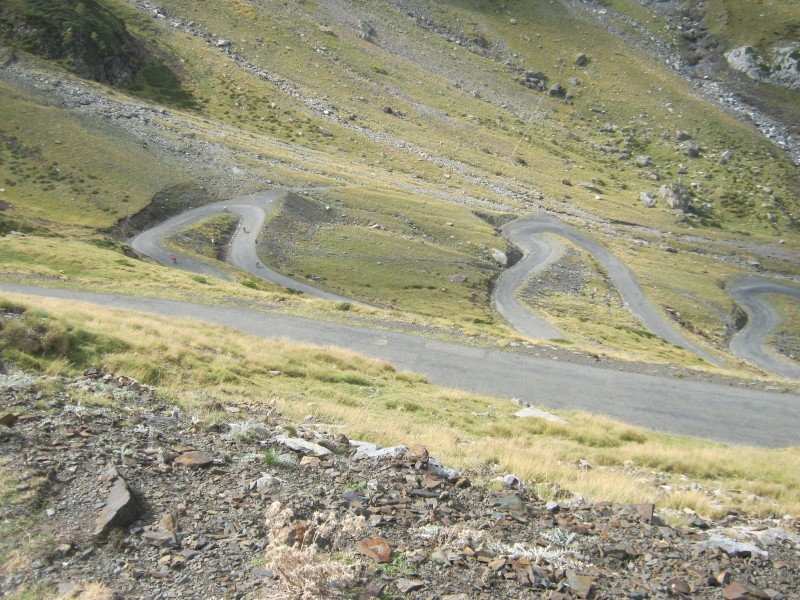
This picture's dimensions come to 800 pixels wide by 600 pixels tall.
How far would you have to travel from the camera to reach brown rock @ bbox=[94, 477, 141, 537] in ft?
21.2

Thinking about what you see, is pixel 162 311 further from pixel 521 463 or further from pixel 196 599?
A: pixel 196 599

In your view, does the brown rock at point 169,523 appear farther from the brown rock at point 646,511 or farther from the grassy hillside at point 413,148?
the grassy hillside at point 413,148

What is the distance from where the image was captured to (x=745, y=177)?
363ft

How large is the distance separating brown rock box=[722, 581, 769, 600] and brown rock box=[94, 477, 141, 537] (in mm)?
7152

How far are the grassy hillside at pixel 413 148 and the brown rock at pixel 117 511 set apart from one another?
26.5 m

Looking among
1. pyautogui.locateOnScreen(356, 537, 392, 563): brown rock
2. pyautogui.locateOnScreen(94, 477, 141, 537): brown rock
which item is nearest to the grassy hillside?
pyautogui.locateOnScreen(94, 477, 141, 537): brown rock

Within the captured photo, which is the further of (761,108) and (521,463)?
(761,108)

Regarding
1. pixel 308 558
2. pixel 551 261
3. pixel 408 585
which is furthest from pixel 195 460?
pixel 551 261

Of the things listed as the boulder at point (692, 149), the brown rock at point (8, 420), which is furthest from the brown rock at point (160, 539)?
the boulder at point (692, 149)

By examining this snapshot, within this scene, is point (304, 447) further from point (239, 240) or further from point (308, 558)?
point (239, 240)

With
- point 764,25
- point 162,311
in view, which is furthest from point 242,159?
point 764,25

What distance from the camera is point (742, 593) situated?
630cm

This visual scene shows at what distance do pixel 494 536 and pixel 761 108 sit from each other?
158801 millimetres

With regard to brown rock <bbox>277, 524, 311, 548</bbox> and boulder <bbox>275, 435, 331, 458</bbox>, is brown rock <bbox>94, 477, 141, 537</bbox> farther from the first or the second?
boulder <bbox>275, 435, 331, 458</bbox>
